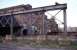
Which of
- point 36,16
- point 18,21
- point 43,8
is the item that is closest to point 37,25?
point 36,16

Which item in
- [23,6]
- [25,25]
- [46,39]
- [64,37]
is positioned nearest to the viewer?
[64,37]

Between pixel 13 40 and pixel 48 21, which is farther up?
pixel 48 21

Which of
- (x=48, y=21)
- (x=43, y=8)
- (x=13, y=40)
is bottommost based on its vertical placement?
(x=13, y=40)

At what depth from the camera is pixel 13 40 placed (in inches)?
894

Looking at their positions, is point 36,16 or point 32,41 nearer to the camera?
point 32,41

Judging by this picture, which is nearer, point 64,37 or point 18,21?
point 64,37

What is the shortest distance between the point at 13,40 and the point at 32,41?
3534mm

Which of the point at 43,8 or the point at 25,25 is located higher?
the point at 43,8

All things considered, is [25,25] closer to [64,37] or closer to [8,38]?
[8,38]

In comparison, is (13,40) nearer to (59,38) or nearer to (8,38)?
(8,38)

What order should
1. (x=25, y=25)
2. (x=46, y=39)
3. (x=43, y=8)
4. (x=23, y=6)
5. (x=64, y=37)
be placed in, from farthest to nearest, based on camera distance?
(x=23, y=6), (x=25, y=25), (x=43, y=8), (x=46, y=39), (x=64, y=37)

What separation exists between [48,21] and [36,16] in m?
3.14

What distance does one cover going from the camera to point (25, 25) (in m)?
30.5

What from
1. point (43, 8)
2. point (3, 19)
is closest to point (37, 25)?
point (3, 19)
